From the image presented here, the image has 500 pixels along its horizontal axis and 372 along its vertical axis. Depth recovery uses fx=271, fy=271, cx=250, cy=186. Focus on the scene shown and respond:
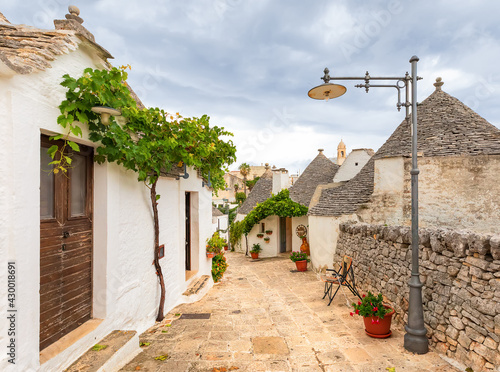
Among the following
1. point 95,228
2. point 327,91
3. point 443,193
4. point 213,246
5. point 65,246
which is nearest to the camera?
point 65,246

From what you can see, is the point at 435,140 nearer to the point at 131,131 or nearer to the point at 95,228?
the point at 131,131

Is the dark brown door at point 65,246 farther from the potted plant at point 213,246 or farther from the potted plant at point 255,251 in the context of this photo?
the potted plant at point 255,251

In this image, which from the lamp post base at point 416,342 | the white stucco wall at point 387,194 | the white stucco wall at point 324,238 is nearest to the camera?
the lamp post base at point 416,342

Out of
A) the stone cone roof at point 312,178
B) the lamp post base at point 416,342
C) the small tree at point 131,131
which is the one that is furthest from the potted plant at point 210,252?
the stone cone roof at point 312,178

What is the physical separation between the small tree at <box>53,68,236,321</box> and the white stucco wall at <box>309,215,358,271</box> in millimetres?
5545

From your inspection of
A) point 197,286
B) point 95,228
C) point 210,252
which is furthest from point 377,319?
point 210,252

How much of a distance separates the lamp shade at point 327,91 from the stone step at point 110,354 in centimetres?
469

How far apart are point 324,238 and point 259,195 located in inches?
440

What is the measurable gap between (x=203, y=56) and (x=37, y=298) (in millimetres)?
6707

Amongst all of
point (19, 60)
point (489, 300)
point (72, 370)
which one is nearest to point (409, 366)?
point (489, 300)

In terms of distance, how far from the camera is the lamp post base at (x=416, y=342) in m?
3.83

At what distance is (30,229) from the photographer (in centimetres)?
249

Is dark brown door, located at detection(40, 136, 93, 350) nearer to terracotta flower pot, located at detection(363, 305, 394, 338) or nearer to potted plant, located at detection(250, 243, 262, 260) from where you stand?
terracotta flower pot, located at detection(363, 305, 394, 338)

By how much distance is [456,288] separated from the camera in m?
3.65
